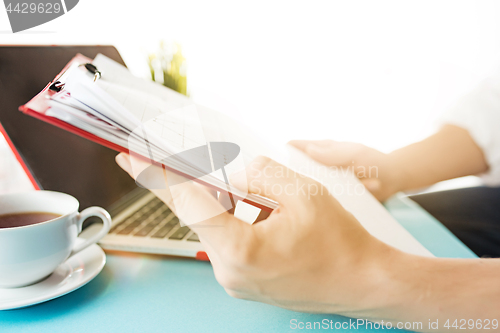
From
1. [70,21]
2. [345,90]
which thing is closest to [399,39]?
[345,90]

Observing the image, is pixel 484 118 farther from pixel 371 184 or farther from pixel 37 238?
pixel 37 238

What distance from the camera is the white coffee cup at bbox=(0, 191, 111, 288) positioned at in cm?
30

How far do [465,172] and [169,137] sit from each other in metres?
0.71

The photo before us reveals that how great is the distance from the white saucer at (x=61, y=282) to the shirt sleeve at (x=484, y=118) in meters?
0.76

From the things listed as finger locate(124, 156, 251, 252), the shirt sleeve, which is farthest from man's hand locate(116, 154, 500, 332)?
the shirt sleeve

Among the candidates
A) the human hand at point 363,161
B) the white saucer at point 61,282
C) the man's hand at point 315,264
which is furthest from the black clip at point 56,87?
the human hand at point 363,161

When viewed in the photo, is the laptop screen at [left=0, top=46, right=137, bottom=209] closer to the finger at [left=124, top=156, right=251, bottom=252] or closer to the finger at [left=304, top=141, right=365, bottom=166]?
the finger at [left=124, top=156, right=251, bottom=252]

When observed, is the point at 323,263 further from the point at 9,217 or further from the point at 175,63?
the point at 175,63

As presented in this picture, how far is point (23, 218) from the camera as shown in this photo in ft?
1.21

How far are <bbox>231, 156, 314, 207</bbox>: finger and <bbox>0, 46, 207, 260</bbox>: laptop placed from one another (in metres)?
0.17

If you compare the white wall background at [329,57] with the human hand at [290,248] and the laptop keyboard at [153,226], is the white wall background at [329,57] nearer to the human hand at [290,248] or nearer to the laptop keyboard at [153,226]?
the laptop keyboard at [153,226]

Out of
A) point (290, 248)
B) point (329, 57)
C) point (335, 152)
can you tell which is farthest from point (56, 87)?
point (329, 57)

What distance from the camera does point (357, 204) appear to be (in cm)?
41

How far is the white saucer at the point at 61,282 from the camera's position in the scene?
12.1 inches
